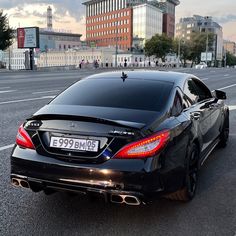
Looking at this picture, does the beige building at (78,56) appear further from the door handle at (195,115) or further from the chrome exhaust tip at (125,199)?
the chrome exhaust tip at (125,199)

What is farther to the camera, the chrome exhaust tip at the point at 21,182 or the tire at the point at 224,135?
the tire at the point at 224,135

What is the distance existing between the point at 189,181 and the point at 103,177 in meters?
1.13

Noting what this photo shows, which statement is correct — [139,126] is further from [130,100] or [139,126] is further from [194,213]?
[194,213]

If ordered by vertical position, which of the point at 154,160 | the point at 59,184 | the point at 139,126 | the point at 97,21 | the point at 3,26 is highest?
the point at 97,21

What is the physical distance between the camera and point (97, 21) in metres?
164

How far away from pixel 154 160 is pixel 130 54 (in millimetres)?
117604

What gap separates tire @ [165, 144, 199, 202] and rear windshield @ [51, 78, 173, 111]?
0.65 meters

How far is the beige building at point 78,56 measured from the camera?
119 meters

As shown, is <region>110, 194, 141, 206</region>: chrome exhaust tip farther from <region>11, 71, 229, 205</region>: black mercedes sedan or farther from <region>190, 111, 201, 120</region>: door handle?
→ <region>190, 111, 201, 120</region>: door handle

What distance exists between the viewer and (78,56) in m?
126

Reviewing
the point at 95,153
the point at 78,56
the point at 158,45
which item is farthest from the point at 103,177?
the point at 78,56

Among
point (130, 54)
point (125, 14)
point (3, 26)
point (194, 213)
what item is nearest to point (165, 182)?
point (194, 213)

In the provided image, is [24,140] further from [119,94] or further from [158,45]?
[158,45]

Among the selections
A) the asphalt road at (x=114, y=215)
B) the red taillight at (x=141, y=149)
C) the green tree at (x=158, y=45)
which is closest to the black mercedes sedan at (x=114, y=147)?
the red taillight at (x=141, y=149)
